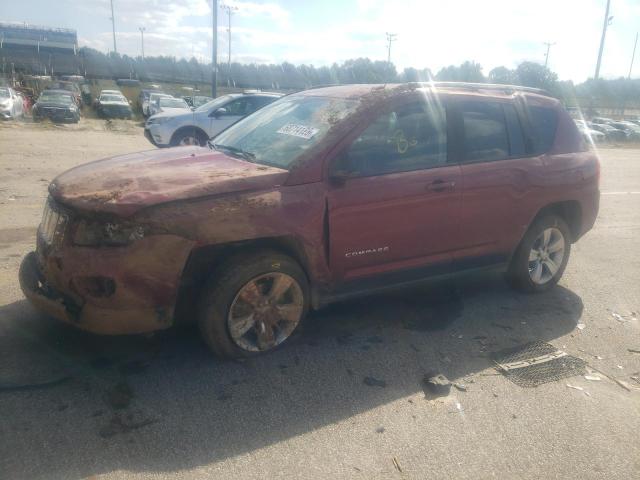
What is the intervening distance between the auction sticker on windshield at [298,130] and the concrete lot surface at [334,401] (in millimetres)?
1484

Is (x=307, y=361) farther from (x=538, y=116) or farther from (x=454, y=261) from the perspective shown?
(x=538, y=116)

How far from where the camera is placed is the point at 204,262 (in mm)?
3445

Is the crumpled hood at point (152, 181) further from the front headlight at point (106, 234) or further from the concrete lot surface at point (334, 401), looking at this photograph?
the concrete lot surface at point (334, 401)

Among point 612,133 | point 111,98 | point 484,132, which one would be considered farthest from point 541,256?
point 612,133

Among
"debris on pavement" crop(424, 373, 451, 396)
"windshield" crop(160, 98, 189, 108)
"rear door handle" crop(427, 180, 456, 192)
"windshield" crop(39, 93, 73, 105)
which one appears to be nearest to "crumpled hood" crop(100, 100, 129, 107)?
"windshield" crop(160, 98, 189, 108)

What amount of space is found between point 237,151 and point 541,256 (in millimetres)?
3015

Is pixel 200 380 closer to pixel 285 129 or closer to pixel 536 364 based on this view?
pixel 285 129

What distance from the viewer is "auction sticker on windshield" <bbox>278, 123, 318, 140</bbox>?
405 cm

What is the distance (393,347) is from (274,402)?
115cm

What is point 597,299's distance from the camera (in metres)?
5.25

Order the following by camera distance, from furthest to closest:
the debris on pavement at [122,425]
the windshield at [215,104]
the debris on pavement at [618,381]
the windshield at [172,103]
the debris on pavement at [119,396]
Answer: the windshield at [172,103]
the windshield at [215,104]
the debris on pavement at [618,381]
the debris on pavement at [119,396]
the debris on pavement at [122,425]

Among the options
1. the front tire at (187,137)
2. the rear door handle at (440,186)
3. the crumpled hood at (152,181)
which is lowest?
the front tire at (187,137)

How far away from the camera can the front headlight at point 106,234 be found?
3176 millimetres

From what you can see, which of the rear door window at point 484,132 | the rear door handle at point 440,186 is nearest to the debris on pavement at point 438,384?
the rear door handle at point 440,186
